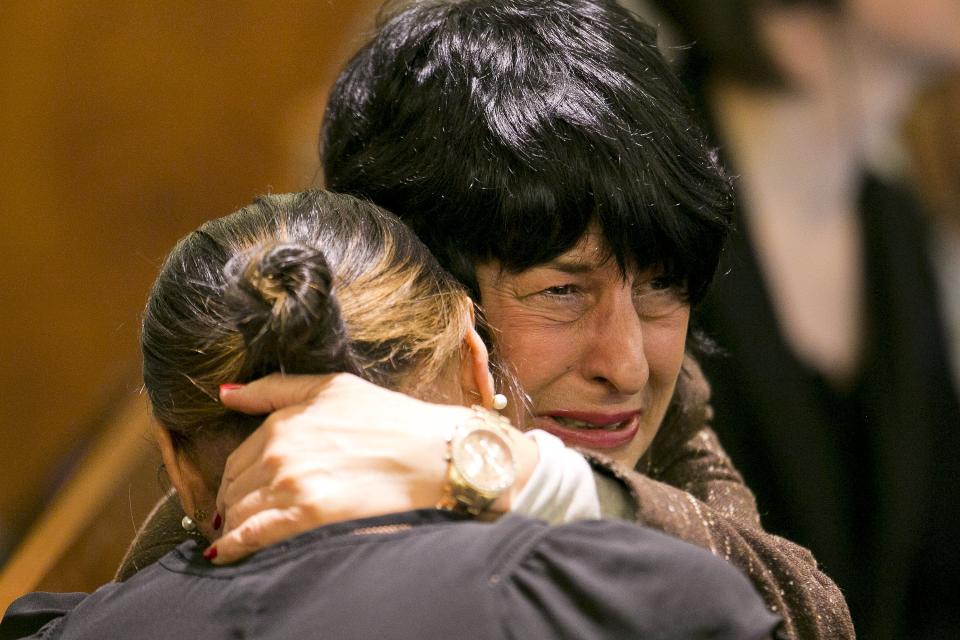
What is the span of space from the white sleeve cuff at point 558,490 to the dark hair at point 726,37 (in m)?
1.81

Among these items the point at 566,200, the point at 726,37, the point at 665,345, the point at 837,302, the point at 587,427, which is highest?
the point at 726,37

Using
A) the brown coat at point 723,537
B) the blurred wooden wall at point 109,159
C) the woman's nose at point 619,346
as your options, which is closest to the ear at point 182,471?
the brown coat at point 723,537

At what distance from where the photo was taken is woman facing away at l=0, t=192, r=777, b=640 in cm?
89

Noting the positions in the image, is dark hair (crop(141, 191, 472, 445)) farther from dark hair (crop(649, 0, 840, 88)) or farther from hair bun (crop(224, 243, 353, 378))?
dark hair (crop(649, 0, 840, 88))

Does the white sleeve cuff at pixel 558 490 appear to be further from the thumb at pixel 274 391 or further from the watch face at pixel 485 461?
the thumb at pixel 274 391

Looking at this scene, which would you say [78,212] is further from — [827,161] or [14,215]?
[827,161]

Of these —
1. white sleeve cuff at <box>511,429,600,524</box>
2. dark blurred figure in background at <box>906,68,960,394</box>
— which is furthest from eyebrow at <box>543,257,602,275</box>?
dark blurred figure in background at <box>906,68,960,394</box>

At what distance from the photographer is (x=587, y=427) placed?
1591 millimetres

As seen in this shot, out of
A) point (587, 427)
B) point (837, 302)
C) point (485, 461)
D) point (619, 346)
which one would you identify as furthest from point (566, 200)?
point (837, 302)

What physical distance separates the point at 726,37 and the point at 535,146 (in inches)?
59.8

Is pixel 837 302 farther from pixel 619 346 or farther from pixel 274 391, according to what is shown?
pixel 274 391

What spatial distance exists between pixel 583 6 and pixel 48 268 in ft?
4.79

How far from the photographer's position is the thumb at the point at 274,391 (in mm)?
1085

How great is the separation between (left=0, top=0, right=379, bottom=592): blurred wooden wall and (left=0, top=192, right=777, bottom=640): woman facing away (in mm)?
1345
